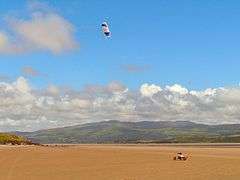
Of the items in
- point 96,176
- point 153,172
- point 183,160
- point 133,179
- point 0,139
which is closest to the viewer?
point 133,179

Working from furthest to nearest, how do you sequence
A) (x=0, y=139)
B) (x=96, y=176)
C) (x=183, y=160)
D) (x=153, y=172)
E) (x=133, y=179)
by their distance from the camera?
1. (x=0, y=139)
2. (x=183, y=160)
3. (x=153, y=172)
4. (x=96, y=176)
5. (x=133, y=179)

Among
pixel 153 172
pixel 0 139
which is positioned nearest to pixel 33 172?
pixel 153 172

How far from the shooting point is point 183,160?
60906 mm

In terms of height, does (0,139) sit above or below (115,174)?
above

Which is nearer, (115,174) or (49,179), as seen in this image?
(49,179)

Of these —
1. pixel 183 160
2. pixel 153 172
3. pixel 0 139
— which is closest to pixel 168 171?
pixel 153 172

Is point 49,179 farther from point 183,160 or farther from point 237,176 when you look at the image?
point 183,160

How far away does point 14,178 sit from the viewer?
3909 cm

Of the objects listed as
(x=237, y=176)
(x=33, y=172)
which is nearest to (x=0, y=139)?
(x=33, y=172)

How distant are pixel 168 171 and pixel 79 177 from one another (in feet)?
30.1

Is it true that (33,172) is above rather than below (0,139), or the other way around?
below

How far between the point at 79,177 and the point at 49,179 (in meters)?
2.65

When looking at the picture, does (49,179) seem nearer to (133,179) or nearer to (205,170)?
(133,179)

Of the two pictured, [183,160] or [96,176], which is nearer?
[96,176]
